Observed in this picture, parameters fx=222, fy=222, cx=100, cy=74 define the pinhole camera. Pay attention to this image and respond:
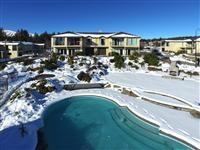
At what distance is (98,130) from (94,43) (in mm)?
40441

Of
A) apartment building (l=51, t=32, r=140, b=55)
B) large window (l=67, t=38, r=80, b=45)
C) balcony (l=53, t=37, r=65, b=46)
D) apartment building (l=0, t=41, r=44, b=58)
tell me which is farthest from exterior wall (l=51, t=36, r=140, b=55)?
apartment building (l=0, t=41, r=44, b=58)

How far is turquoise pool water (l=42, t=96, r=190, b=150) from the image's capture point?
11914 millimetres

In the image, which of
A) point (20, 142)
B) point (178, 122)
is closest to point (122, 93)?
point (178, 122)

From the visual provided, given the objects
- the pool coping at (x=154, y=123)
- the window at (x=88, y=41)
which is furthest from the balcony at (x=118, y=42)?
the pool coping at (x=154, y=123)

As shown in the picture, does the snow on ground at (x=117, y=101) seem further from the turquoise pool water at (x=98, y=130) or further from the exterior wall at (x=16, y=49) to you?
the exterior wall at (x=16, y=49)

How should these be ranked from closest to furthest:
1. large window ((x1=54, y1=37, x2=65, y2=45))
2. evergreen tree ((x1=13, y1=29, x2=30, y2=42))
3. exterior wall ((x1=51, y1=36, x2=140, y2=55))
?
large window ((x1=54, y1=37, x2=65, y2=45))
exterior wall ((x1=51, y1=36, x2=140, y2=55))
evergreen tree ((x1=13, y1=29, x2=30, y2=42))

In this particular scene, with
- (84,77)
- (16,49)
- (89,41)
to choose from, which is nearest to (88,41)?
(89,41)

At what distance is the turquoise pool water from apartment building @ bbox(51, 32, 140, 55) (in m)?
32.7

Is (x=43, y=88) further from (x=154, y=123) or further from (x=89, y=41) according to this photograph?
(x=89, y=41)

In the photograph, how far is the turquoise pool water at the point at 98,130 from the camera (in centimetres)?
1191

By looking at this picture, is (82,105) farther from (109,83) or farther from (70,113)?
(109,83)

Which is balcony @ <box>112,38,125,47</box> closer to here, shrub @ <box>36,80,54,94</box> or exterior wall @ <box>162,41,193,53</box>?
exterior wall @ <box>162,41,193,53</box>

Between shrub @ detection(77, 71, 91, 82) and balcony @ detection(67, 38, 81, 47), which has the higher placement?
balcony @ detection(67, 38, 81, 47)

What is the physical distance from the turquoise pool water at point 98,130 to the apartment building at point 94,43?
107 feet
